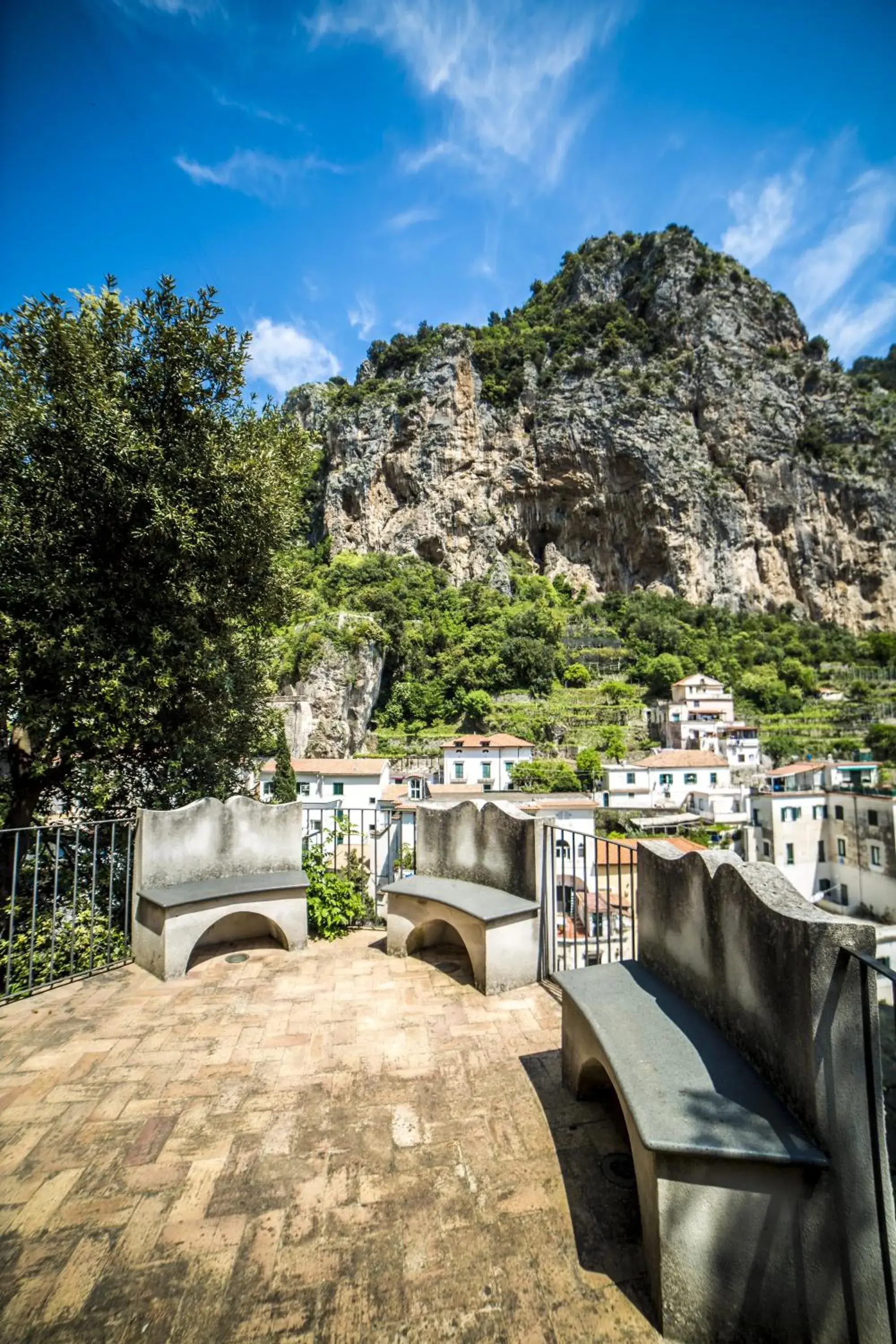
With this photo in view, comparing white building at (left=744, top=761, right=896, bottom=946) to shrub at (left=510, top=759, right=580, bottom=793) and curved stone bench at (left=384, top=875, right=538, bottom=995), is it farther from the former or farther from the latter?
curved stone bench at (left=384, top=875, right=538, bottom=995)

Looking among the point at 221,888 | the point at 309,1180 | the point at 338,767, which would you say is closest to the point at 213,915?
the point at 221,888

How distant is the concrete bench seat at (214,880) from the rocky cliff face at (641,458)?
52121 millimetres

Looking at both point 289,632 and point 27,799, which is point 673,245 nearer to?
point 289,632

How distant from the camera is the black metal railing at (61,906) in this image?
3.69 m

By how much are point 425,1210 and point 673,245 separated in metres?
86.5

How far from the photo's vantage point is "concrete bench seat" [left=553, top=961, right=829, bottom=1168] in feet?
4.82

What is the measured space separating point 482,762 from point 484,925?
28.7 m

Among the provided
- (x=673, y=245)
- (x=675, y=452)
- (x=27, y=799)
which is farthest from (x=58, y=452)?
(x=673, y=245)

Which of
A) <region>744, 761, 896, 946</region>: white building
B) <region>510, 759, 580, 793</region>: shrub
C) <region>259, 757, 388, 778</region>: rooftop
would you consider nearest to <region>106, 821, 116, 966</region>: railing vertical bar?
<region>259, 757, 388, 778</region>: rooftop

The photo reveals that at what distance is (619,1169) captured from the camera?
2088 millimetres

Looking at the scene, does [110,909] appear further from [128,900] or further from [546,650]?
[546,650]

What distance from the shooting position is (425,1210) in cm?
192

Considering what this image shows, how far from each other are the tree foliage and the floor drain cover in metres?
4.68

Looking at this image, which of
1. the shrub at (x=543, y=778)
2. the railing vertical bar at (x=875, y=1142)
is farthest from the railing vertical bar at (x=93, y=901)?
the shrub at (x=543, y=778)
